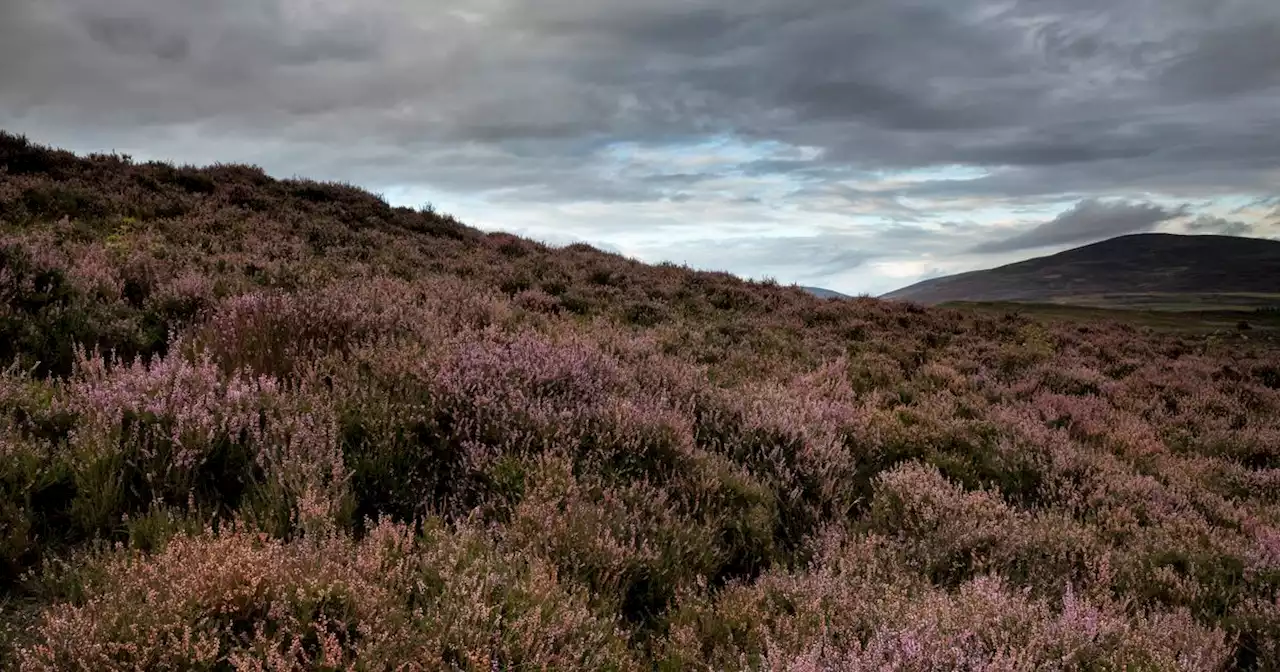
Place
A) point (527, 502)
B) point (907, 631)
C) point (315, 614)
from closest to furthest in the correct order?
1. point (315, 614)
2. point (907, 631)
3. point (527, 502)

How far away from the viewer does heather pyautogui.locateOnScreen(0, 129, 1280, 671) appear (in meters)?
2.71

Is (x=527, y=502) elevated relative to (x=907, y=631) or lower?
elevated

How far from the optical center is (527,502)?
153 inches

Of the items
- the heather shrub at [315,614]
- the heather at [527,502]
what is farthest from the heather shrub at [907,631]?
the heather shrub at [315,614]

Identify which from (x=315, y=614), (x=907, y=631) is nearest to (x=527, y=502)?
(x=315, y=614)

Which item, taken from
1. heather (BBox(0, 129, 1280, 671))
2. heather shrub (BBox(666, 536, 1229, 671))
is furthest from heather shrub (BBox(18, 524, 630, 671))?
heather shrub (BBox(666, 536, 1229, 671))

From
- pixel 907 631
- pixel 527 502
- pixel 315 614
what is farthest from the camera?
pixel 527 502

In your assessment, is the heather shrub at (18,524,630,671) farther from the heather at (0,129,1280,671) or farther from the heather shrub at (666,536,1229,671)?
the heather shrub at (666,536,1229,671)

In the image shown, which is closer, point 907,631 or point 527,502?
point 907,631

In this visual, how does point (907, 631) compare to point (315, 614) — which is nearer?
point (315, 614)

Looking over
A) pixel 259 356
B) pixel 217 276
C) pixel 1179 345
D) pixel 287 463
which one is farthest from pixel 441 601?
pixel 1179 345

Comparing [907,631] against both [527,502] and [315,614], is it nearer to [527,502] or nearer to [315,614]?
[527,502]

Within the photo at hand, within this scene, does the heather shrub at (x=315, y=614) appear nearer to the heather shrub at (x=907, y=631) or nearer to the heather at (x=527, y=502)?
the heather at (x=527, y=502)

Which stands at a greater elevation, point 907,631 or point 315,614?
point 315,614
